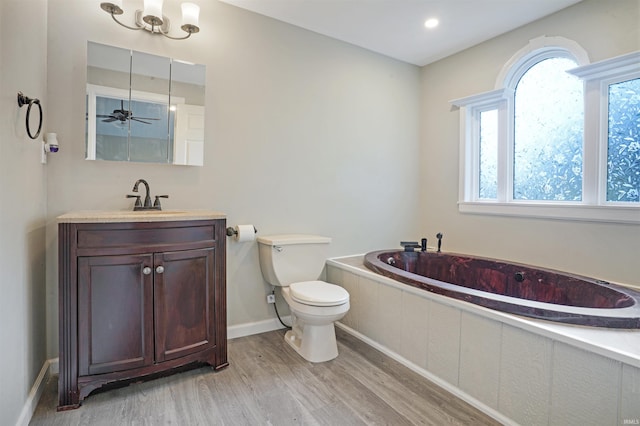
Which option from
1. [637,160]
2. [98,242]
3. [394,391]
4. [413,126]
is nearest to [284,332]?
[394,391]

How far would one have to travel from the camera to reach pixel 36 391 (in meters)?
1.69

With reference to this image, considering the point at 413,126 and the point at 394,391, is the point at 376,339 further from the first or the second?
the point at 413,126

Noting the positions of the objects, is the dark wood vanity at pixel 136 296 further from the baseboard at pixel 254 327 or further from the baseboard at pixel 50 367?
the baseboard at pixel 254 327

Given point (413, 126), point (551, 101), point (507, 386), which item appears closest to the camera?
point (507, 386)

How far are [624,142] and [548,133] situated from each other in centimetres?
50

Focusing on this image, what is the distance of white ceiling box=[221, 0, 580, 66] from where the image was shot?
2424mm

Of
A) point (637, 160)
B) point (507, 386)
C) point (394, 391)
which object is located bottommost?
point (394, 391)

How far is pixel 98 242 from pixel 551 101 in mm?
3272

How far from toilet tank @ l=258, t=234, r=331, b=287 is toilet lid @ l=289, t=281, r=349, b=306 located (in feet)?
0.51

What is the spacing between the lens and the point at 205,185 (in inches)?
94.0

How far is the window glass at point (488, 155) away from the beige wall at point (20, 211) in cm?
332

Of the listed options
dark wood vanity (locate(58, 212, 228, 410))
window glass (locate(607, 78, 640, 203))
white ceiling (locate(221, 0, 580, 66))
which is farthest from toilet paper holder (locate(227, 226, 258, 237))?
window glass (locate(607, 78, 640, 203))

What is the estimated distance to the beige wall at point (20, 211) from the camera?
132cm

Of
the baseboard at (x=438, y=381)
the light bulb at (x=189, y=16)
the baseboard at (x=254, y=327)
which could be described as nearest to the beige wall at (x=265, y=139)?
the baseboard at (x=254, y=327)
